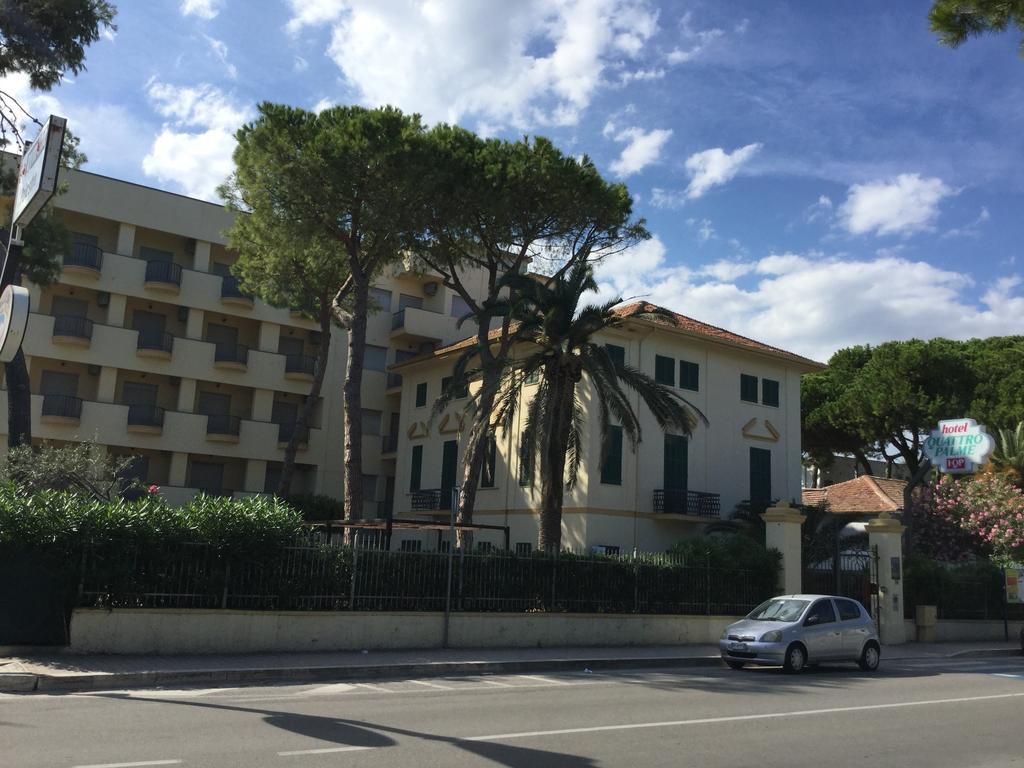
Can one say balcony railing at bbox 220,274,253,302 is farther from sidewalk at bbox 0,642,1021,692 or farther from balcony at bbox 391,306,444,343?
sidewalk at bbox 0,642,1021,692

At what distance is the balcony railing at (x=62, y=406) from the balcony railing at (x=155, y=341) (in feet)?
10.4

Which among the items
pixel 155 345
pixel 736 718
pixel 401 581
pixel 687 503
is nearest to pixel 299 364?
pixel 155 345

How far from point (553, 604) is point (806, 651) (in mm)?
5364

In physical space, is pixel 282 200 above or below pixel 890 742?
above

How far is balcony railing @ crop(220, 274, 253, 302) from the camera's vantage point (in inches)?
1457

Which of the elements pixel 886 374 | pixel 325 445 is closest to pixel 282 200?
pixel 325 445

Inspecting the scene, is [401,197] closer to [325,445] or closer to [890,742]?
[325,445]

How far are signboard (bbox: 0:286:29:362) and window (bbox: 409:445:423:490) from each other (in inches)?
1036

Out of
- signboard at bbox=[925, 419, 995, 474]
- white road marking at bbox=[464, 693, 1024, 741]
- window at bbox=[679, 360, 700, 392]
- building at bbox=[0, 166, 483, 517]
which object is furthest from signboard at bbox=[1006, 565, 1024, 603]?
building at bbox=[0, 166, 483, 517]

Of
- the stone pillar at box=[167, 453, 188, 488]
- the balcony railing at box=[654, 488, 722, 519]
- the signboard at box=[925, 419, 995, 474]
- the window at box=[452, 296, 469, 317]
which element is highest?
the window at box=[452, 296, 469, 317]

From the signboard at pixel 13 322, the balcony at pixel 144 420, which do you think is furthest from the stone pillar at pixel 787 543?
the balcony at pixel 144 420

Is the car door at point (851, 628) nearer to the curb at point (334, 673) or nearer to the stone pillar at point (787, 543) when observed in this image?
the curb at point (334, 673)

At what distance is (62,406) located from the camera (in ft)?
110

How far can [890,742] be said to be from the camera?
363 inches
